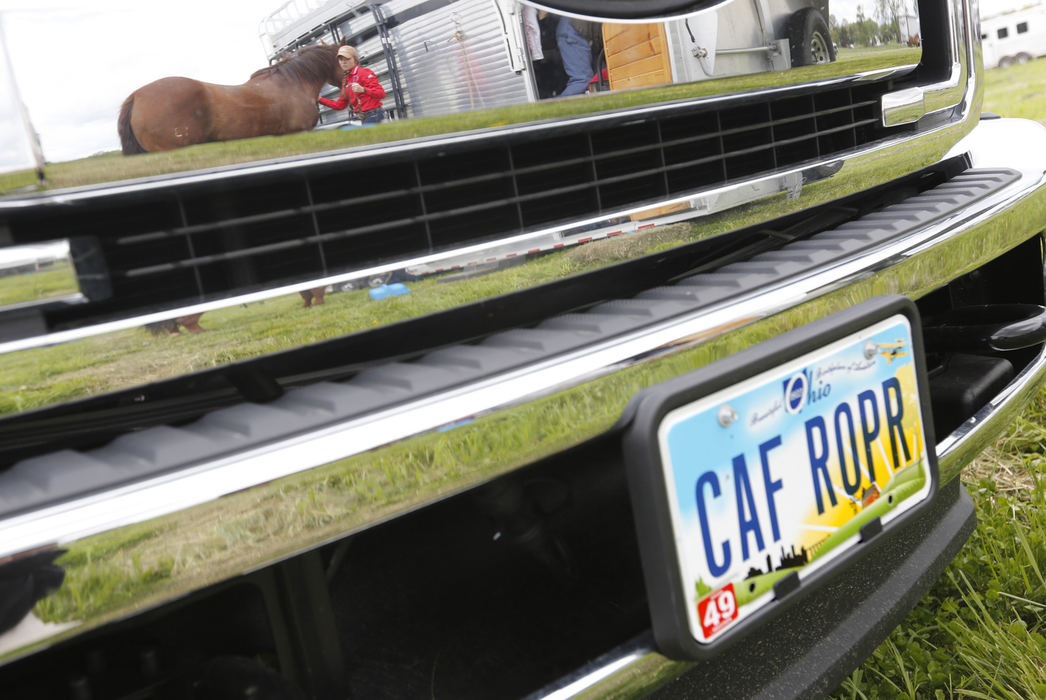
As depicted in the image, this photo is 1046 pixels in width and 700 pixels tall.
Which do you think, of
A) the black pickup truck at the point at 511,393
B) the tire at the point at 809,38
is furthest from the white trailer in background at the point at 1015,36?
the black pickup truck at the point at 511,393

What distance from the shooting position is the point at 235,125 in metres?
0.90

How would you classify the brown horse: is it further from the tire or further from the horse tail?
the tire

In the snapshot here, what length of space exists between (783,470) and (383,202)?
594 mm

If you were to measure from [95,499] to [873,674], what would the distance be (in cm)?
142

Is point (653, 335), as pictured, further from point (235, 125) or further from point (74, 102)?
point (74, 102)

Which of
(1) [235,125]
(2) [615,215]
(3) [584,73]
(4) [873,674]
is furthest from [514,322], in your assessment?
(4) [873,674]

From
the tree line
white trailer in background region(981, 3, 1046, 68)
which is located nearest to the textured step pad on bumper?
the tree line

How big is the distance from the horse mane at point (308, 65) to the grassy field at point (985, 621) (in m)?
1.31

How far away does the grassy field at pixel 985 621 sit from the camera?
1498mm

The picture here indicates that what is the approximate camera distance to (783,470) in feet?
3.53

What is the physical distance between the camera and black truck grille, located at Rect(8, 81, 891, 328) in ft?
2.98

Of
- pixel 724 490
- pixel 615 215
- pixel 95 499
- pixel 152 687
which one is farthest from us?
pixel 615 215

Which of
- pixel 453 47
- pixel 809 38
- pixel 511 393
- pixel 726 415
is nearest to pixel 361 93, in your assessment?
pixel 453 47

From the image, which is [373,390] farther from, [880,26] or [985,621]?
[985,621]
